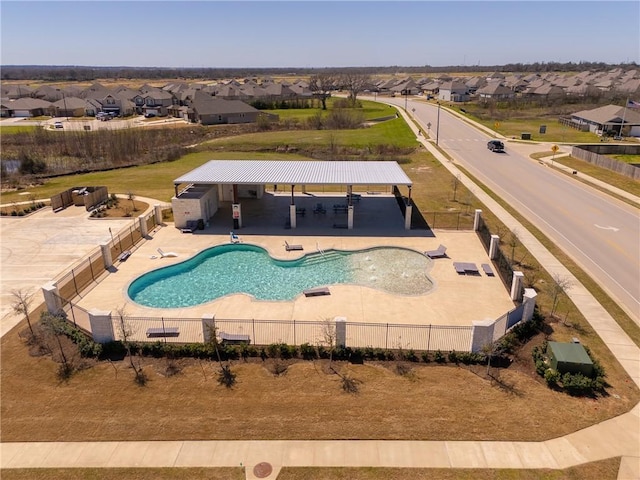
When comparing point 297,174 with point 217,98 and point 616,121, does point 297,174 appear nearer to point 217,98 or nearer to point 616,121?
point 616,121

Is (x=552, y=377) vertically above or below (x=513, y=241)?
below

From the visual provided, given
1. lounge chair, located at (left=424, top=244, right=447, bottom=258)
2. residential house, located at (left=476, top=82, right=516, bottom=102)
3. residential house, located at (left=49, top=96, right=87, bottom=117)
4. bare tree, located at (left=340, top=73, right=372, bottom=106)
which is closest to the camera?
lounge chair, located at (left=424, top=244, right=447, bottom=258)

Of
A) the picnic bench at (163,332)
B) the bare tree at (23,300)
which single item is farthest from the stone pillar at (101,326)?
the bare tree at (23,300)

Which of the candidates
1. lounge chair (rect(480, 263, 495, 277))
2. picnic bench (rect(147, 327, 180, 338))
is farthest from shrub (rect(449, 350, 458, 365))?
picnic bench (rect(147, 327, 180, 338))

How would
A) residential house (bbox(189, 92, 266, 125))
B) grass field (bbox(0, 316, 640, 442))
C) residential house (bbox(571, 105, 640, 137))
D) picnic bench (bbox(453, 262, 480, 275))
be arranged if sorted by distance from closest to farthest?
1. grass field (bbox(0, 316, 640, 442))
2. picnic bench (bbox(453, 262, 480, 275))
3. residential house (bbox(571, 105, 640, 137))
4. residential house (bbox(189, 92, 266, 125))

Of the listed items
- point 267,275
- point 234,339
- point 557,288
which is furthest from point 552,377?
point 267,275

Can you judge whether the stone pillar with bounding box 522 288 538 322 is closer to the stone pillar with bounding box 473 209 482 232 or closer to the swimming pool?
the swimming pool

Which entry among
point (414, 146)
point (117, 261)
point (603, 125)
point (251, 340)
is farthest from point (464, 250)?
point (603, 125)
